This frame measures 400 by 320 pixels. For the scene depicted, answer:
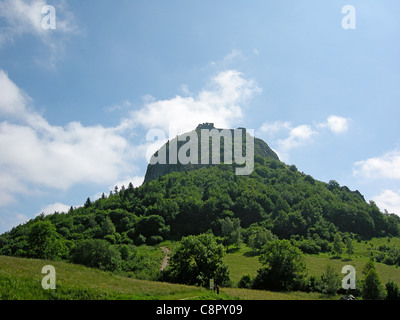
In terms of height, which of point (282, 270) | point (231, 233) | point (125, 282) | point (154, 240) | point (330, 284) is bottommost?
point (330, 284)

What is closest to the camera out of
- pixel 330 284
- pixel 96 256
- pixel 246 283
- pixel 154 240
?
Result: pixel 330 284

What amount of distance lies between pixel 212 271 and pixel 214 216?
124602 millimetres

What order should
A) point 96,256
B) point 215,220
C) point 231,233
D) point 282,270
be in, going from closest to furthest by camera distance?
1. point 282,270
2. point 96,256
3. point 231,233
4. point 215,220

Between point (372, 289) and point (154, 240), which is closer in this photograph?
point (372, 289)

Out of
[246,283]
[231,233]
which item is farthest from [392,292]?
[231,233]

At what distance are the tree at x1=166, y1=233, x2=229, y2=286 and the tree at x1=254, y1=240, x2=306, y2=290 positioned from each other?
508 inches

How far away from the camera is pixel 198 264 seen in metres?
58.8

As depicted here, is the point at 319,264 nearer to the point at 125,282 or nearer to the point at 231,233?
the point at 231,233

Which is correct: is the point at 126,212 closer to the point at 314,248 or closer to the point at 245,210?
the point at 245,210

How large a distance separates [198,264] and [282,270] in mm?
22973

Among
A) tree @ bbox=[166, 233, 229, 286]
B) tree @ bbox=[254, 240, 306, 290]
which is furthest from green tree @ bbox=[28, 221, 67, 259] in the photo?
tree @ bbox=[254, 240, 306, 290]

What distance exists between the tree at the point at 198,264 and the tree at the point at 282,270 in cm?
1290
